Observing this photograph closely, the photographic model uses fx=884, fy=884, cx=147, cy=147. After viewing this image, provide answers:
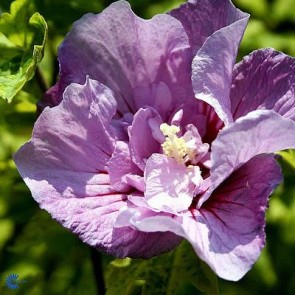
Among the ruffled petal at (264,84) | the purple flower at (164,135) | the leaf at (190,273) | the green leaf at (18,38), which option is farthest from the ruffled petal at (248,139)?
the green leaf at (18,38)

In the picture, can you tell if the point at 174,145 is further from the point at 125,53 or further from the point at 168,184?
the point at 125,53

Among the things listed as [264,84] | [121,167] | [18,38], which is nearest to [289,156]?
[264,84]

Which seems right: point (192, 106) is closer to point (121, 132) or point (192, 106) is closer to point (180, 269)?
point (121, 132)

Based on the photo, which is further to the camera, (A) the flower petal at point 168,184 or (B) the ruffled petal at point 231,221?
(A) the flower petal at point 168,184

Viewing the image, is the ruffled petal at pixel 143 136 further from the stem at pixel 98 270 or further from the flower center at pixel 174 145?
the stem at pixel 98 270

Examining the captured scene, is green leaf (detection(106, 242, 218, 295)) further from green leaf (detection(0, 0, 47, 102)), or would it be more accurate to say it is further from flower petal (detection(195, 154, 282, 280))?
green leaf (detection(0, 0, 47, 102))

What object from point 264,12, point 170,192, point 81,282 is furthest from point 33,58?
point 264,12
